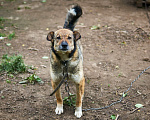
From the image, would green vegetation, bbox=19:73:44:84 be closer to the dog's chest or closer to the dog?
the dog

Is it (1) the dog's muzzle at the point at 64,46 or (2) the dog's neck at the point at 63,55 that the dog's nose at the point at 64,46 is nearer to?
(1) the dog's muzzle at the point at 64,46

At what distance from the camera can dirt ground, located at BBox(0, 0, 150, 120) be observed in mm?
4320

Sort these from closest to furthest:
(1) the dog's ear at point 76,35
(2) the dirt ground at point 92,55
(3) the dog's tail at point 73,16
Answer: (1) the dog's ear at point 76,35
(2) the dirt ground at point 92,55
(3) the dog's tail at point 73,16

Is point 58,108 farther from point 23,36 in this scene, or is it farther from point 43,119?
point 23,36

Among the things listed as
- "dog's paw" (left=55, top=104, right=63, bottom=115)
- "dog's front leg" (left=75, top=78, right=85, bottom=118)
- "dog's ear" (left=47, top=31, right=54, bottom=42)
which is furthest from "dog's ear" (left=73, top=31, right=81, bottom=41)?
"dog's paw" (left=55, top=104, right=63, bottom=115)

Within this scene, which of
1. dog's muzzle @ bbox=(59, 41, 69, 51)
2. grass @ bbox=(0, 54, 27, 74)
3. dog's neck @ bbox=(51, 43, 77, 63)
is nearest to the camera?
dog's muzzle @ bbox=(59, 41, 69, 51)

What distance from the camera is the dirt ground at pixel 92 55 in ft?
14.2

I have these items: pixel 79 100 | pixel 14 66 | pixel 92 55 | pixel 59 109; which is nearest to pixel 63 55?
pixel 79 100

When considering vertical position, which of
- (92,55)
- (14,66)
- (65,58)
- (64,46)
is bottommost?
(92,55)

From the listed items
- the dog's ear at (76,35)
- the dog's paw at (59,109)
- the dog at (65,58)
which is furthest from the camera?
the dog's paw at (59,109)

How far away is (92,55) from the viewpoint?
672 cm

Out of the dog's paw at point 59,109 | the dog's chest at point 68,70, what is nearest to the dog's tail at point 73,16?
the dog's chest at point 68,70

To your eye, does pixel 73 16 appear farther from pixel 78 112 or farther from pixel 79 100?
pixel 78 112

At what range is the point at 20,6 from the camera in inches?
454
